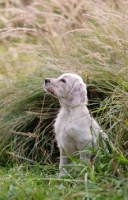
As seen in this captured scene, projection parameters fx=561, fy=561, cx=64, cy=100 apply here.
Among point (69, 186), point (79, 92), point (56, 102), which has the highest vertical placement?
point (79, 92)

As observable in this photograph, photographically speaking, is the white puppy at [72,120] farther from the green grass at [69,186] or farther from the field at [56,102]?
the green grass at [69,186]

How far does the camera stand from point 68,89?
5.47 m

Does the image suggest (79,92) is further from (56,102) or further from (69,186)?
(69,186)

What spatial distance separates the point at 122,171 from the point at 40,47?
104 inches

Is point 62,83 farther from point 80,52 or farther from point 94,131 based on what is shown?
point 80,52

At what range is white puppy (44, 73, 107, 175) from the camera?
5242mm

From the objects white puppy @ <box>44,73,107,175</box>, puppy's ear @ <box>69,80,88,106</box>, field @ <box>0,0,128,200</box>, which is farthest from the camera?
puppy's ear @ <box>69,80,88,106</box>

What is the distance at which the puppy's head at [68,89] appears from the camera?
540 cm

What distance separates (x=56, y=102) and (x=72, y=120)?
1065mm

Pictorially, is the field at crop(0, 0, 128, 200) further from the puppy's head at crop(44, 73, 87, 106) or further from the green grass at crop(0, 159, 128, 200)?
the puppy's head at crop(44, 73, 87, 106)

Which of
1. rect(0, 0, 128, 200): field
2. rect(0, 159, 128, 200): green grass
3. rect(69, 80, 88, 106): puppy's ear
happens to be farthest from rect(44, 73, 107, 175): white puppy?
rect(0, 159, 128, 200): green grass

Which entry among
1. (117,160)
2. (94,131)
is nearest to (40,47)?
(94,131)

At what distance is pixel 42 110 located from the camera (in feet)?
20.4

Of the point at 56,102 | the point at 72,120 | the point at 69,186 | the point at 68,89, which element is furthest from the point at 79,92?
the point at 69,186
